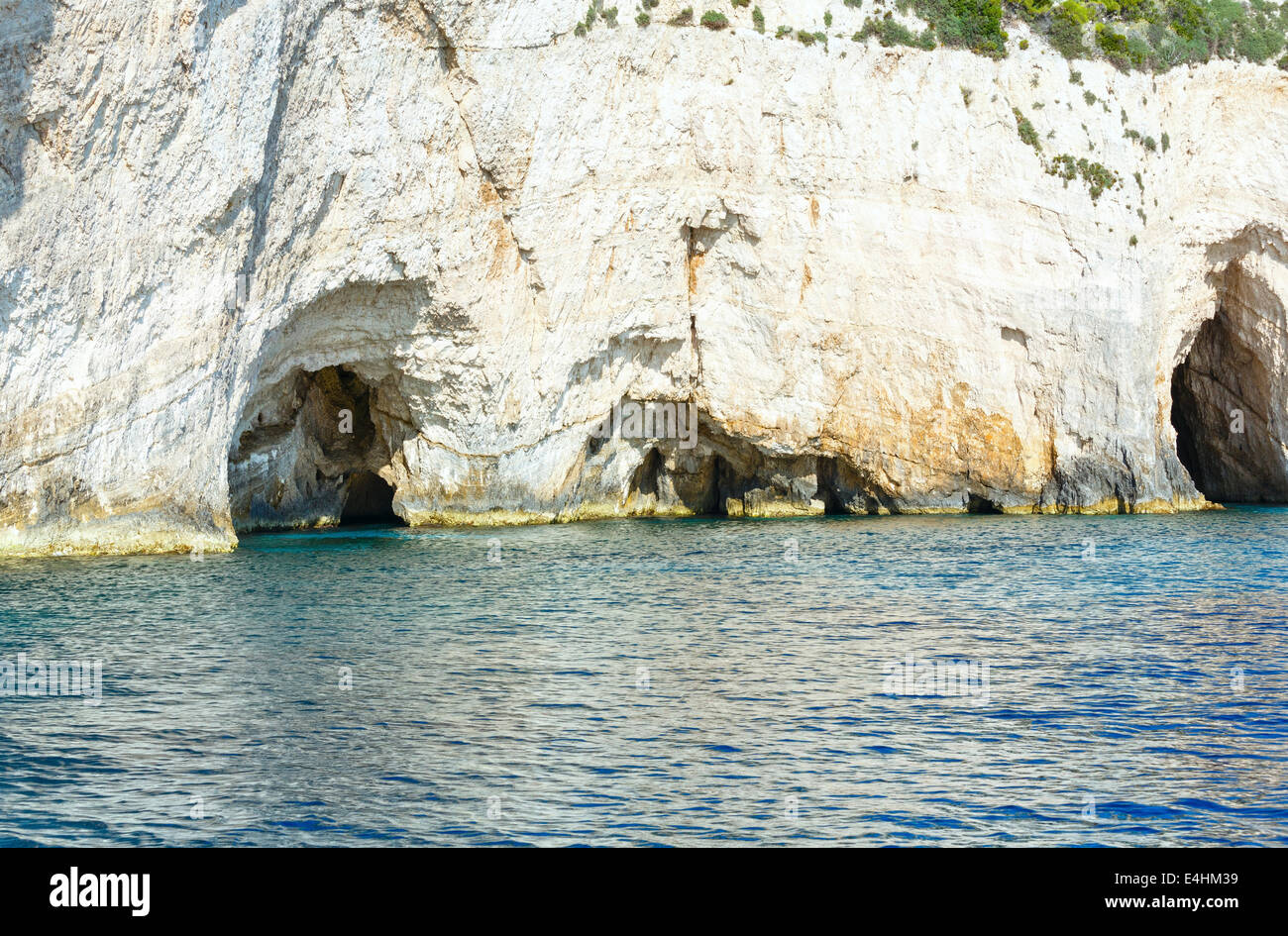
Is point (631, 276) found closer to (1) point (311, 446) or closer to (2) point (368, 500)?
(1) point (311, 446)

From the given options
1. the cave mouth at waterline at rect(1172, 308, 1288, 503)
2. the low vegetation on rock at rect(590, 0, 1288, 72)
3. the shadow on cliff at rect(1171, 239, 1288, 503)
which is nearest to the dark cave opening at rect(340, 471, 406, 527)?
the low vegetation on rock at rect(590, 0, 1288, 72)

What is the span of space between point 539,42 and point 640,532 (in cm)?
1374

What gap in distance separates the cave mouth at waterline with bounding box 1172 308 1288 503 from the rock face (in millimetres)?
187

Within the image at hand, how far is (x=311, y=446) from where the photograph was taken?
36969mm


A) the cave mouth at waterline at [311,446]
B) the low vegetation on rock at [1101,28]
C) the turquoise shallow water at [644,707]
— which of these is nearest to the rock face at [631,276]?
the cave mouth at waterline at [311,446]

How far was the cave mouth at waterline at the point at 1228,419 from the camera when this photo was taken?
45250 mm

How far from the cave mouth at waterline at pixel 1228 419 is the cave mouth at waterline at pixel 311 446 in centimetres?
2912

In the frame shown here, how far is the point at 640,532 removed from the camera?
34750 millimetres

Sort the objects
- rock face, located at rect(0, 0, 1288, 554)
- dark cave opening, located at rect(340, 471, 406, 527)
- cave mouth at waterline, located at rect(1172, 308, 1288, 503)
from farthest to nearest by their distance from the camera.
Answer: cave mouth at waterline, located at rect(1172, 308, 1288, 503)
dark cave opening, located at rect(340, 471, 406, 527)
rock face, located at rect(0, 0, 1288, 554)

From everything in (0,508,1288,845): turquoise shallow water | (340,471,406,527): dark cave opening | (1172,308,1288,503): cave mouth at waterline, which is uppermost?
(1172,308,1288,503): cave mouth at waterline

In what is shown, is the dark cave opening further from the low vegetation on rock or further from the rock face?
the low vegetation on rock

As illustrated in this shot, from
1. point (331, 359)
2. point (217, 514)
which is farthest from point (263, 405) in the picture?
point (217, 514)

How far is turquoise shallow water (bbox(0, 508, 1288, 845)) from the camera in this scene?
9.41m

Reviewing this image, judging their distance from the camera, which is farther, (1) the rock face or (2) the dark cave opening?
(2) the dark cave opening
